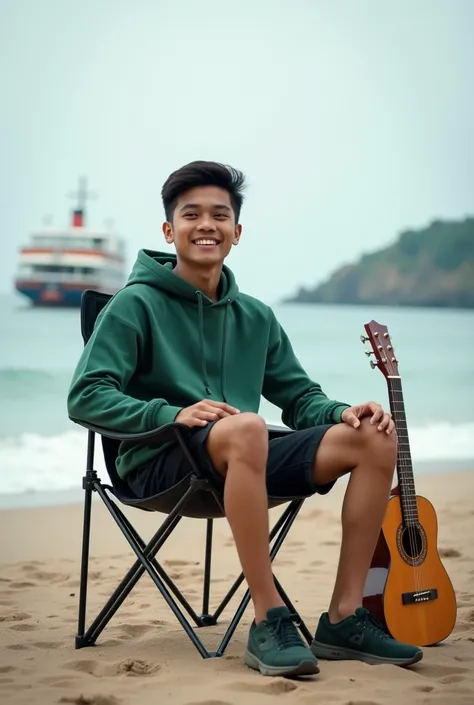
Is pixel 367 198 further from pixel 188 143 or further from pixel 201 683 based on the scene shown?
pixel 201 683

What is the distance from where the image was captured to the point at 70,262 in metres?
26.8

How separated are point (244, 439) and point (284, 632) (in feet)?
1.28

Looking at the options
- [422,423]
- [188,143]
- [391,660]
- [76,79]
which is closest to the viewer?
[391,660]

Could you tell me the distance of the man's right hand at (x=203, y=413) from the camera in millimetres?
2109

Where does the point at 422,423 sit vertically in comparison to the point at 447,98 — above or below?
below

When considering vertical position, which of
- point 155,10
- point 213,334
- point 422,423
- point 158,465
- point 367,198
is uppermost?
point 155,10

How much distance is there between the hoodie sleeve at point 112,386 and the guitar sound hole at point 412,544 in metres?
0.69

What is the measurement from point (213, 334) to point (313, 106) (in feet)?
85.3

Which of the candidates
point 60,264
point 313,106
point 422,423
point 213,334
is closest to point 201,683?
point 213,334

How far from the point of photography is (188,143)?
960 inches

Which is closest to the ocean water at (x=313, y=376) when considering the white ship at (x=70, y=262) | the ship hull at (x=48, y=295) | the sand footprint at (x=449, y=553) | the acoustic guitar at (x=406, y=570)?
the ship hull at (x=48, y=295)

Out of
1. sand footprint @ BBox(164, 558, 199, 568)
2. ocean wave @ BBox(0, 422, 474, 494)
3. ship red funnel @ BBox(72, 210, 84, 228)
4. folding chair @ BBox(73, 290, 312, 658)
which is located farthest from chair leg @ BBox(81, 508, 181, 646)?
ship red funnel @ BBox(72, 210, 84, 228)

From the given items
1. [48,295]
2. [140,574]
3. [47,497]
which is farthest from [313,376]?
[140,574]

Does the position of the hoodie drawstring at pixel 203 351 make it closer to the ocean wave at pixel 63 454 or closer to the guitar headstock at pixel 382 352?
the guitar headstock at pixel 382 352
